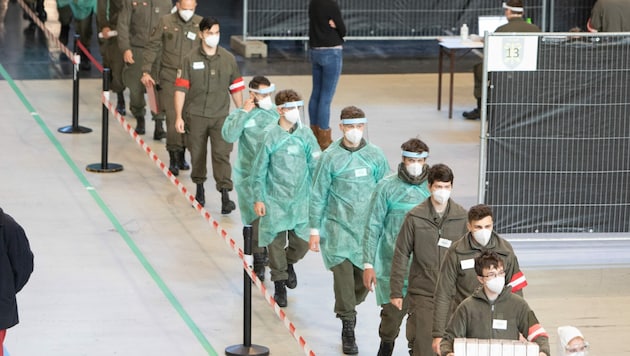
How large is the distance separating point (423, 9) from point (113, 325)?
1303 centimetres

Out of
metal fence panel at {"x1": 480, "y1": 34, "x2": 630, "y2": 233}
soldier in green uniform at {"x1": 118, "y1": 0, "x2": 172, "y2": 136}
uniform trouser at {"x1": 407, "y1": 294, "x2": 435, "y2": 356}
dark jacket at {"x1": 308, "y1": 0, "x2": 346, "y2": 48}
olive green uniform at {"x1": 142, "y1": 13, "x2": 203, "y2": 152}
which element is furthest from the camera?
soldier in green uniform at {"x1": 118, "y1": 0, "x2": 172, "y2": 136}

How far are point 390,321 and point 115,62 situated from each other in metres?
8.99

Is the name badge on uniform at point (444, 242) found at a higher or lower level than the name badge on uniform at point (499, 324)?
higher

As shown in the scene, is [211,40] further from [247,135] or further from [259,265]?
[259,265]

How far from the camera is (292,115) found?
10789 millimetres

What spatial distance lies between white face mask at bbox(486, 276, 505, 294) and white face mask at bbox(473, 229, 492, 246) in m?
0.57

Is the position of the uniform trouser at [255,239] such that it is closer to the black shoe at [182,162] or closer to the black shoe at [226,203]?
the black shoe at [226,203]

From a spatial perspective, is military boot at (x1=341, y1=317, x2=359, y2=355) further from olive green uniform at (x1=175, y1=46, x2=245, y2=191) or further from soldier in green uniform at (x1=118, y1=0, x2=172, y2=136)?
soldier in green uniform at (x1=118, y1=0, x2=172, y2=136)

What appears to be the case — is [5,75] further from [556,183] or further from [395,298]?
[395,298]

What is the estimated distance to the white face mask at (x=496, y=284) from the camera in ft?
25.0

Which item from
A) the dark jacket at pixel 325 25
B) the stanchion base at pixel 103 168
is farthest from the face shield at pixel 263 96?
the dark jacket at pixel 325 25

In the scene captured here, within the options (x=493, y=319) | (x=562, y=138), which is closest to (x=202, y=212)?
(x=562, y=138)

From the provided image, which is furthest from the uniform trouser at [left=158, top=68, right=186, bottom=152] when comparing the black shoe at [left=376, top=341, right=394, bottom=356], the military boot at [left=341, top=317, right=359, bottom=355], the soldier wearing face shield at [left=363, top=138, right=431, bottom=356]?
the soldier wearing face shield at [left=363, top=138, right=431, bottom=356]

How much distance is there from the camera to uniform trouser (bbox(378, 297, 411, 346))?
9.52m
